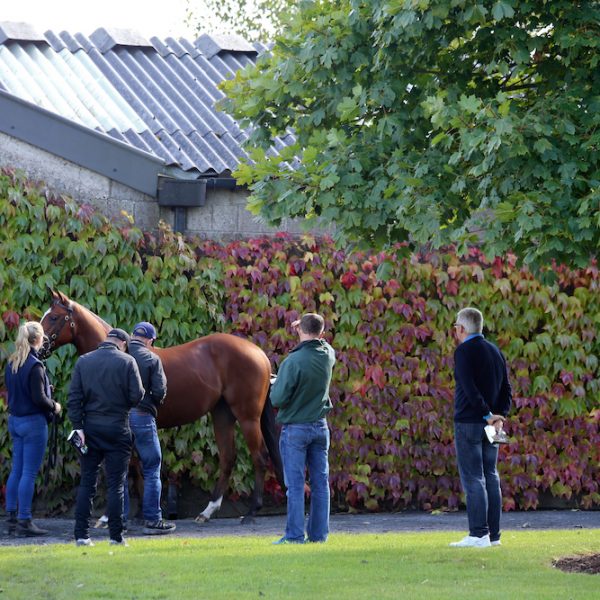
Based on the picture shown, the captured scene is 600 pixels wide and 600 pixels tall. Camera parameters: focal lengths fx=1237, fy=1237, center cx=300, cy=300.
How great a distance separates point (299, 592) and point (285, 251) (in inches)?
257

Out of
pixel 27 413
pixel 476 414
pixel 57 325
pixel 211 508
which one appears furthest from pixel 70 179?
pixel 476 414

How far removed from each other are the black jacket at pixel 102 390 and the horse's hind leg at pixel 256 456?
329cm

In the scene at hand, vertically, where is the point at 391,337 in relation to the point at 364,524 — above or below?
above

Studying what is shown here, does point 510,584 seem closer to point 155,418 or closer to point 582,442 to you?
point 155,418

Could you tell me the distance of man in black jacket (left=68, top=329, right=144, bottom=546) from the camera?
31.1ft

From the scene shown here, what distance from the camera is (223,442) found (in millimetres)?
12852

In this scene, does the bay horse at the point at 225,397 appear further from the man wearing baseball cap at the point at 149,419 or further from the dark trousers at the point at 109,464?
the dark trousers at the point at 109,464

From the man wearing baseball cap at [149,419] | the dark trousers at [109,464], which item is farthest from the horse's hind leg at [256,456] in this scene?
the dark trousers at [109,464]

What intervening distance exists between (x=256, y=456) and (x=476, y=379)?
386 centimetres

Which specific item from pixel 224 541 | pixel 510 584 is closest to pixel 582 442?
pixel 224 541

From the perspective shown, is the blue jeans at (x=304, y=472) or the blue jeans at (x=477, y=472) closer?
the blue jeans at (x=477, y=472)

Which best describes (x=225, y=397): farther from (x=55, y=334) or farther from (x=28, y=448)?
(x=28, y=448)

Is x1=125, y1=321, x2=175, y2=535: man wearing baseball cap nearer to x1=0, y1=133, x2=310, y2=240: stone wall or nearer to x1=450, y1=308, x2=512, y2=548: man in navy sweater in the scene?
x1=0, y1=133, x2=310, y2=240: stone wall

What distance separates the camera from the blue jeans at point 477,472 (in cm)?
954
